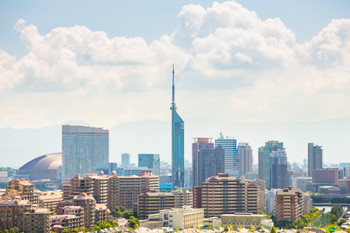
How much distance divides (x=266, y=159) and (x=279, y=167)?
21.9 feet

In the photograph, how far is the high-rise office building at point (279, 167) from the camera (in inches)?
6476

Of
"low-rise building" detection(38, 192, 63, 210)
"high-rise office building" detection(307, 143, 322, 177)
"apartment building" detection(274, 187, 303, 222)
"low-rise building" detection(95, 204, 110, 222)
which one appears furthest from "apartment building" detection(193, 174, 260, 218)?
"high-rise office building" detection(307, 143, 322, 177)

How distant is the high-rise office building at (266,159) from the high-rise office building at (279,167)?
220cm

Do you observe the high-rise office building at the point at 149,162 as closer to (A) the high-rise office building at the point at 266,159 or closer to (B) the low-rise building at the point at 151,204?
(A) the high-rise office building at the point at 266,159

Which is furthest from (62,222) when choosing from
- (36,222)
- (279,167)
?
(279,167)

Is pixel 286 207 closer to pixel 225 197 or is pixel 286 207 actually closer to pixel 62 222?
pixel 225 197

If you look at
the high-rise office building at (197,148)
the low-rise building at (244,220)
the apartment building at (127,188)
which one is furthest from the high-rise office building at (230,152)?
the low-rise building at (244,220)

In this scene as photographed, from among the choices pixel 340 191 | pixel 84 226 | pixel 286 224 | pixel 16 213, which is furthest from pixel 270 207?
pixel 340 191

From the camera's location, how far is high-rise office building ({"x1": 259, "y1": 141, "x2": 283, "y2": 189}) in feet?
556

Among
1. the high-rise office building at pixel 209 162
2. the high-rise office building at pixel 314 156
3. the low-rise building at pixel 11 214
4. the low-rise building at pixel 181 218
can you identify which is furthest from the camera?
the high-rise office building at pixel 314 156

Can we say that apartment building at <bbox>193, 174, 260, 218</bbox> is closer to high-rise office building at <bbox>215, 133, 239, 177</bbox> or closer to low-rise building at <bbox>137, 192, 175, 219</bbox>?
low-rise building at <bbox>137, 192, 175, 219</bbox>

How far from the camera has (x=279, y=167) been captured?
16638 cm

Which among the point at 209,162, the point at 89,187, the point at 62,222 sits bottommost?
the point at 62,222

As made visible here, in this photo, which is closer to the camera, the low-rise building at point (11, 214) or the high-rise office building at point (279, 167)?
the low-rise building at point (11, 214)
